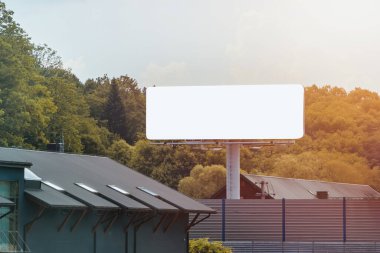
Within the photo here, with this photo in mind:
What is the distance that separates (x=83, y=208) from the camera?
136ft

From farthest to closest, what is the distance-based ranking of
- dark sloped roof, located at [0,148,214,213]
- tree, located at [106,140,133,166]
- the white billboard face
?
tree, located at [106,140,133,166], the white billboard face, dark sloped roof, located at [0,148,214,213]

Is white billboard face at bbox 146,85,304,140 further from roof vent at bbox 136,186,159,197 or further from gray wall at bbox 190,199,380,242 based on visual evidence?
roof vent at bbox 136,186,159,197

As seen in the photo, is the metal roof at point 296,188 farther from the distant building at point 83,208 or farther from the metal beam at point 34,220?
the metal beam at point 34,220

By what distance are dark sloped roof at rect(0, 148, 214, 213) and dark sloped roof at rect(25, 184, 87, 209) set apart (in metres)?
0.78

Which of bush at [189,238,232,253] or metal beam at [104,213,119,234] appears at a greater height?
metal beam at [104,213,119,234]

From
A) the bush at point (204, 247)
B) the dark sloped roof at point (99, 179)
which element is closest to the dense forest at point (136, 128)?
the bush at point (204, 247)

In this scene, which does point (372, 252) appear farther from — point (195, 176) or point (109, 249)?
point (195, 176)

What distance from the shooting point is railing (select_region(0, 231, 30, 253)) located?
1475 inches

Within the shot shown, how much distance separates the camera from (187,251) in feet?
183

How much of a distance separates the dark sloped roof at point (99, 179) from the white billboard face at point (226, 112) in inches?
1064

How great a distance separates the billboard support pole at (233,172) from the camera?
78.6m

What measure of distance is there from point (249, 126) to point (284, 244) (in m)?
18.7

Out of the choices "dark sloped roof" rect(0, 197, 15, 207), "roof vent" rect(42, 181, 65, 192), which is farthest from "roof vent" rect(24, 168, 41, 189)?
"dark sloped roof" rect(0, 197, 15, 207)

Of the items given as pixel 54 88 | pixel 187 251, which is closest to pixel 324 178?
pixel 54 88
